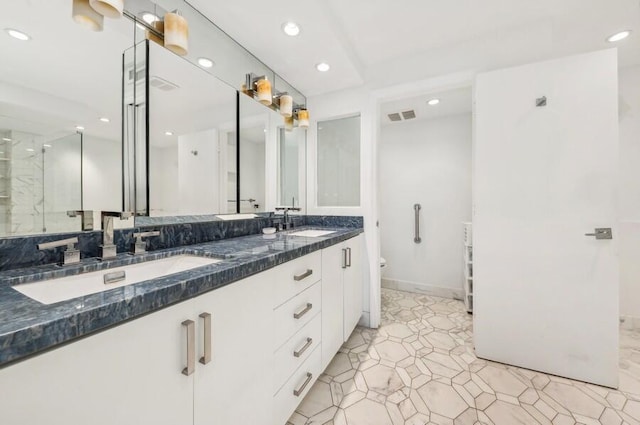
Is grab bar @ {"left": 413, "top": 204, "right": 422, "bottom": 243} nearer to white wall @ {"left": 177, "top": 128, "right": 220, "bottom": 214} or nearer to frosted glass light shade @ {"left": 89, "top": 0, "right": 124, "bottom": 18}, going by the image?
white wall @ {"left": 177, "top": 128, "right": 220, "bottom": 214}

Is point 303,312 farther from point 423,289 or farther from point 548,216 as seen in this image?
point 423,289

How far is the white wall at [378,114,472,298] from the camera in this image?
301 cm

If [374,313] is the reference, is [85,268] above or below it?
above

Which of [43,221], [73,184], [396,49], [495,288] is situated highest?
[396,49]

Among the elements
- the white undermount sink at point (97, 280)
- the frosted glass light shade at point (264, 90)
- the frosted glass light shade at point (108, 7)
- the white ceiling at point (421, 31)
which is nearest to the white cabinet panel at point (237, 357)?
the white undermount sink at point (97, 280)

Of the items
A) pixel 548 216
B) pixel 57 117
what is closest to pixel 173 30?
pixel 57 117

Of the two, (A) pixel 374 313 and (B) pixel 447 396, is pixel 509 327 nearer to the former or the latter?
(B) pixel 447 396

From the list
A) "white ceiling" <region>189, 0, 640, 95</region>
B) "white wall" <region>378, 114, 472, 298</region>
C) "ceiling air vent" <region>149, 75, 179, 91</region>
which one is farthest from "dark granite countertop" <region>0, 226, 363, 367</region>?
"white wall" <region>378, 114, 472, 298</region>

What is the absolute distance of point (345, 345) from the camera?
6.53 feet

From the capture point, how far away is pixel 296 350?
120cm

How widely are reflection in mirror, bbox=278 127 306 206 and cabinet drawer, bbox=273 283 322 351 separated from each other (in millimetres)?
1124

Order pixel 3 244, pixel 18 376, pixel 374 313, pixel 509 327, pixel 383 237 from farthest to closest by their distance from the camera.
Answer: pixel 383 237 < pixel 374 313 < pixel 509 327 < pixel 3 244 < pixel 18 376

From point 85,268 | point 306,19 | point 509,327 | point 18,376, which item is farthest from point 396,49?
point 18,376

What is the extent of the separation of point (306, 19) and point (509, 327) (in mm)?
2462
